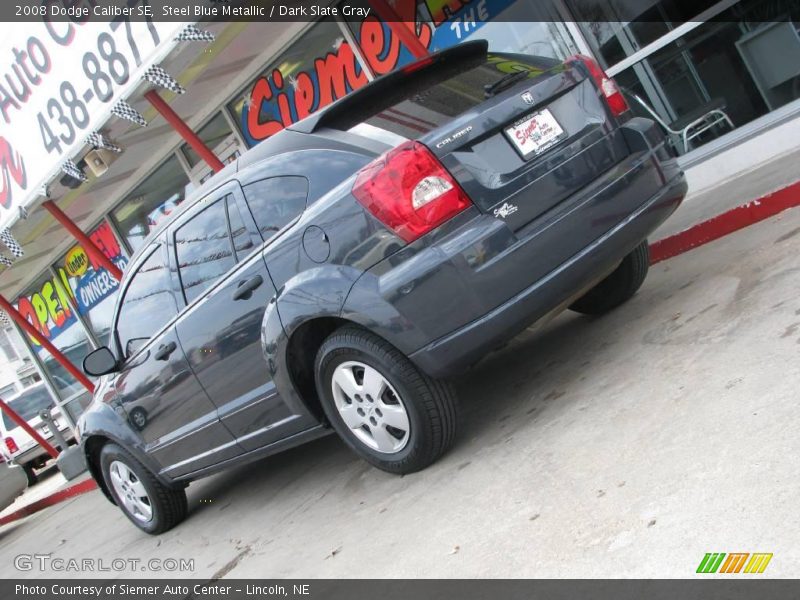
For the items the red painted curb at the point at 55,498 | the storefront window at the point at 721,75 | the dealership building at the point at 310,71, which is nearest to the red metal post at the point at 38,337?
the dealership building at the point at 310,71

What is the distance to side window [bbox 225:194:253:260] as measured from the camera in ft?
14.2

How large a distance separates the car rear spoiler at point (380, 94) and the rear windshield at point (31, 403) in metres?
14.9

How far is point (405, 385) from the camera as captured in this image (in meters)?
3.71

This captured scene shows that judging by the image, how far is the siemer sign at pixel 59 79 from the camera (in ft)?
24.1

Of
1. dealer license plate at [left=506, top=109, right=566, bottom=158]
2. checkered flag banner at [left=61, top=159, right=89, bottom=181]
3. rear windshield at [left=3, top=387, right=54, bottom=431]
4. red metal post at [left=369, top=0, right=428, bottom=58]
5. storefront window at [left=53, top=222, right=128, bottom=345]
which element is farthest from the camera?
rear windshield at [left=3, top=387, right=54, bottom=431]

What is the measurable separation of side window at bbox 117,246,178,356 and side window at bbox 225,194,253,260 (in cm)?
74

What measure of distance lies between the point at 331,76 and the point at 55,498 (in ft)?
21.2

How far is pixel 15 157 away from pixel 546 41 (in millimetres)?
5961

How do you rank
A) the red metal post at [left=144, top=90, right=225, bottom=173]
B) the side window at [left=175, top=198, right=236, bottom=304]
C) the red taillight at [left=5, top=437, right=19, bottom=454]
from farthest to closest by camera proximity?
the red taillight at [left=5, top=437, right=19, bottom=454]
the red metal post at [left=144, top=90, right=225, bottom=173]
the side window at [left=175, top=198, right=236, bottom=304]

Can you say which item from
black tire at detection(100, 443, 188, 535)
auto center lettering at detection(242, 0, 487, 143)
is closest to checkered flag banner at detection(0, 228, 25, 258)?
auto center lettering at detection(242, 0, 487, 143)

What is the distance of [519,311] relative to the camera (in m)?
3.59

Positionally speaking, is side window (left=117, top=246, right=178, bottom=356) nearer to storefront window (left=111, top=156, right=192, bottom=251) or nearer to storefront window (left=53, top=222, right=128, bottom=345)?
storefront window (left=111, top=156, right=192, bottom=251)
